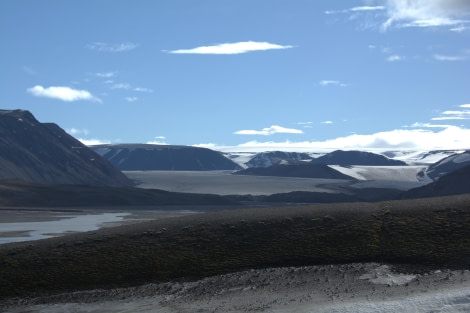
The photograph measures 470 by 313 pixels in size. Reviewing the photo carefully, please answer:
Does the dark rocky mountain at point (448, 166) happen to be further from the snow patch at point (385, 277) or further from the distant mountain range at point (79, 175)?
the snow patch at point (385, 277)

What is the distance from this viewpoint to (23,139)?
526ft

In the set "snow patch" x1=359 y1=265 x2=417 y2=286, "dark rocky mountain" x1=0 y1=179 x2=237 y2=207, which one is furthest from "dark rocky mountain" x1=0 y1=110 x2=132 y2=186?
"snow patch" x1=359 y1=265 x2=417 y2=286

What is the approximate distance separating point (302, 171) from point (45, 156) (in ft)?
212

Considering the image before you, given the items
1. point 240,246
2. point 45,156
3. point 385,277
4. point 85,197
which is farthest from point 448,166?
point 385,277

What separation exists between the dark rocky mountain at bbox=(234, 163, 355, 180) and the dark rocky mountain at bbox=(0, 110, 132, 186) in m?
43.3

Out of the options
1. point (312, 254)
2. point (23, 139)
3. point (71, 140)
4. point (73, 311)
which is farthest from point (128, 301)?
point (71, 140)

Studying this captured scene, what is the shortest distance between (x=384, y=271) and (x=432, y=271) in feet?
4.76

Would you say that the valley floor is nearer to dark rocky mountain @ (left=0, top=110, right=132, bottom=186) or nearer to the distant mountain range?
the distant mountain range

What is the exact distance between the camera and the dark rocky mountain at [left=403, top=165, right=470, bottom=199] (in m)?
102

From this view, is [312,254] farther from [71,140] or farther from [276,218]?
[71,140]

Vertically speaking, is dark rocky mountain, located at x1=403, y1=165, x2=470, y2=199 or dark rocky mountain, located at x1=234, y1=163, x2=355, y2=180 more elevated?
dark rocky mountain, located at x1=234, y1=163, x2=355, y2=180

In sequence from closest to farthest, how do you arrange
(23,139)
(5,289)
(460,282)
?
(460,282), (5,289), (23,139)

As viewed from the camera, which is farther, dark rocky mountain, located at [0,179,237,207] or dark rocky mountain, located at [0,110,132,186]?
dark rocky mountain, located at [0,110,132,186]

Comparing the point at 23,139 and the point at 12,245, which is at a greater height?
the point at 23,139
